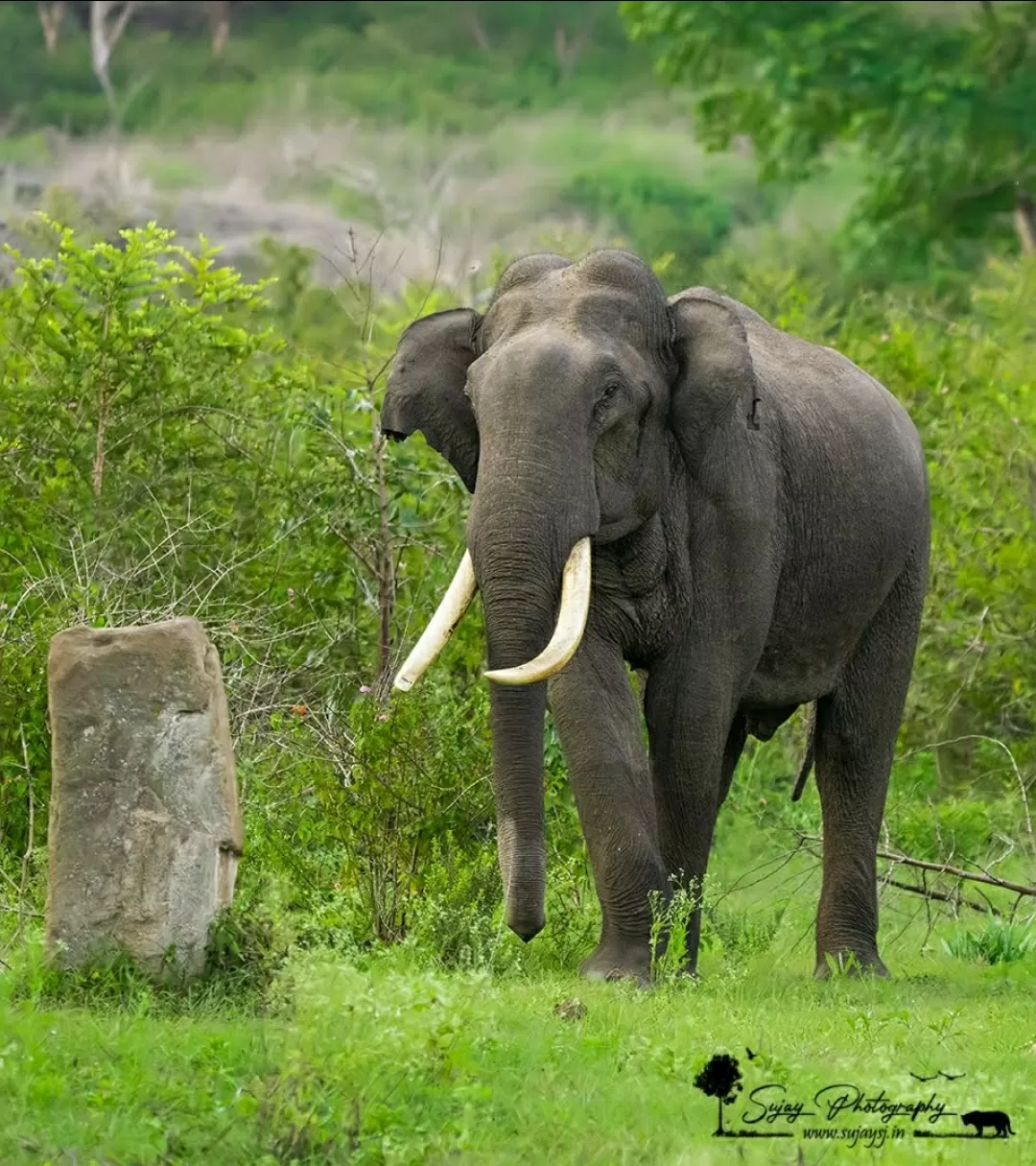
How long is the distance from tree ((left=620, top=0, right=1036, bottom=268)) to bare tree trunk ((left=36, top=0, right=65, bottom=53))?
42065mm

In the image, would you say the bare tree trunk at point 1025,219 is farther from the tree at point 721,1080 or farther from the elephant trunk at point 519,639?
the tree at point 721,1080

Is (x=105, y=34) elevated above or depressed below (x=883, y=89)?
below

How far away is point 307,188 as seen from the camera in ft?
225

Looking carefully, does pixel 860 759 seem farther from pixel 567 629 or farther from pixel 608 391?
pixel 567 629

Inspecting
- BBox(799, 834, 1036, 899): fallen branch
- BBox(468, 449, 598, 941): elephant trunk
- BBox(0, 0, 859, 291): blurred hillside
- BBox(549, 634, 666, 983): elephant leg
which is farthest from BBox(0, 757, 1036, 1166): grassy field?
BBox(0, 0, 859, 291): blurred hillside

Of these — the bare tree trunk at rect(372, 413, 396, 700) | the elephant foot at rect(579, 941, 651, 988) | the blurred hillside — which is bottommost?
the blurred hillside

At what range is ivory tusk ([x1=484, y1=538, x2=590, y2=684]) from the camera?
816 centimetres

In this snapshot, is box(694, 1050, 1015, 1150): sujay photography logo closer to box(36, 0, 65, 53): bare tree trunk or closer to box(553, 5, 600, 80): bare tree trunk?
box(36, 0, 65, 53): bare tree trunk

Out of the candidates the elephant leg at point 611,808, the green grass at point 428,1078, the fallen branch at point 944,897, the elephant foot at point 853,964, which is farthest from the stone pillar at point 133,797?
the fallen branch at point 944,897

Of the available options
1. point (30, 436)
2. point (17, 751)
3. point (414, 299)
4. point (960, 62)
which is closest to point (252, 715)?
point (17, 751)

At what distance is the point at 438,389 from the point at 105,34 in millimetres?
67980

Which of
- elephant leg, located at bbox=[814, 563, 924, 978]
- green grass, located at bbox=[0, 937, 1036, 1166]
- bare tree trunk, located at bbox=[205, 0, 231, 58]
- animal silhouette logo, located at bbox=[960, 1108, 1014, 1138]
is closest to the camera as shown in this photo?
green grass, located at bbox=[0, 937, 1036, 1166]

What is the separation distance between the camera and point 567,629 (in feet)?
27.6

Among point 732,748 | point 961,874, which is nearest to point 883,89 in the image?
point 732,748
